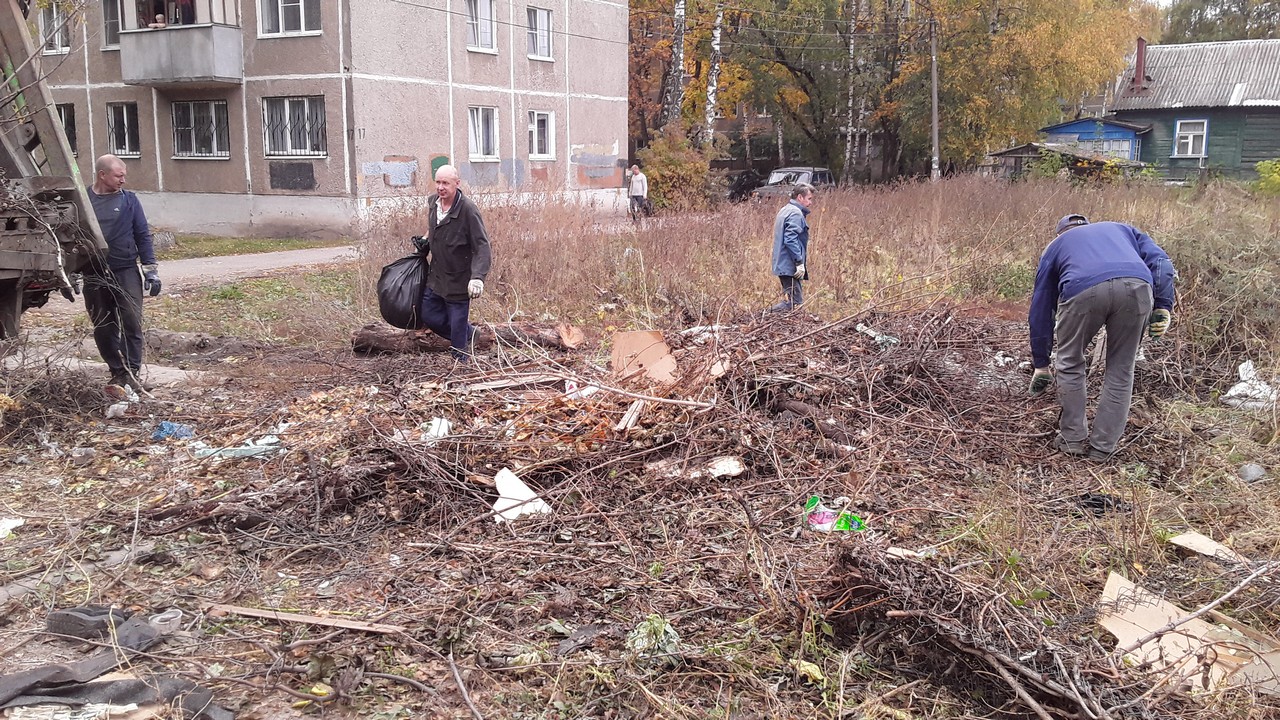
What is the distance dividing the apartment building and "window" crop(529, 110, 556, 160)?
1.48 ft

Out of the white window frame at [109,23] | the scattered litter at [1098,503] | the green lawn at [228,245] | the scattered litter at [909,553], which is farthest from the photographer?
the white window frame at [109,23]

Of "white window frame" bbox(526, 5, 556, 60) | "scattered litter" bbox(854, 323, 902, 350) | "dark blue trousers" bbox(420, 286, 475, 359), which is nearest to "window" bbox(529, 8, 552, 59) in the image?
"white window frame" bbox(526, 5, 556, 60)

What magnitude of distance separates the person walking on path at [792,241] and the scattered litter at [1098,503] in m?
4.04

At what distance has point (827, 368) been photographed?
644 cm

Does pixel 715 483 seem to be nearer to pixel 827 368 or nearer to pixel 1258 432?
pixel 827 368

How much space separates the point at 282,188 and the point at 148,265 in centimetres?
1496

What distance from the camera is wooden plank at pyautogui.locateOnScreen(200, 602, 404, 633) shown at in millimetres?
3617

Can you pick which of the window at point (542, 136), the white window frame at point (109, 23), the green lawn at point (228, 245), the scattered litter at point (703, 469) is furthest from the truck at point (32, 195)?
the window at point (542, 136)

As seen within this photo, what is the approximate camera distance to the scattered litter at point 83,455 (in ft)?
18.5

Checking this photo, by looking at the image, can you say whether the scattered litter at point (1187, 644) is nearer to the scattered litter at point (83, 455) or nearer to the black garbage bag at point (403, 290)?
the black garbage bag at point (403, 290)

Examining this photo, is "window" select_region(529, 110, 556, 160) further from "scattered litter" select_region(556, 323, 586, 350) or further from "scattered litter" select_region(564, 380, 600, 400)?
"scattered litter" select_region(564, 380, 600, 400)

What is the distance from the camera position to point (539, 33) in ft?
83.7

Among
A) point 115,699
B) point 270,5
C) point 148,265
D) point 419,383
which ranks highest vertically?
point 270,5

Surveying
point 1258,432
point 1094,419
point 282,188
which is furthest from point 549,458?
point 282,188
